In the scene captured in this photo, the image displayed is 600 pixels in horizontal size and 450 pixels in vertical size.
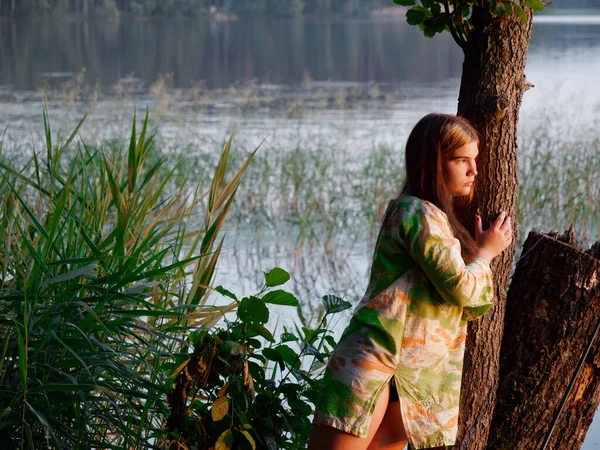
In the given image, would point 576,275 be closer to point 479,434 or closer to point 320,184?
point 479,434

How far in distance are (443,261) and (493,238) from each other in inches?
7.6

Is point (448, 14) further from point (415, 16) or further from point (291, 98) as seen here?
point (291, 98)

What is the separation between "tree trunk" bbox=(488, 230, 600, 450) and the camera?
202 centimetres

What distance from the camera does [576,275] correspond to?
2.00m

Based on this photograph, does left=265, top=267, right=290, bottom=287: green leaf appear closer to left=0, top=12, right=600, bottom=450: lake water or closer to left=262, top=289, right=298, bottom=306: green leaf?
left=262, top=289, right=298, bottom=306: green leaf

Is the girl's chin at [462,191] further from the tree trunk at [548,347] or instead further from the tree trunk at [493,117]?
the tree trunk at [548,347]

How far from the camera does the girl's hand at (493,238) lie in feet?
5.92

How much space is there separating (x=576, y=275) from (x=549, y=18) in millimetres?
12584

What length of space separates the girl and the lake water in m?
1.27

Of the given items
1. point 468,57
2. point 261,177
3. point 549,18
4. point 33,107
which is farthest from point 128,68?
point 468,57

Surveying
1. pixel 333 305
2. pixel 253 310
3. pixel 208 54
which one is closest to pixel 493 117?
pixel 333 305

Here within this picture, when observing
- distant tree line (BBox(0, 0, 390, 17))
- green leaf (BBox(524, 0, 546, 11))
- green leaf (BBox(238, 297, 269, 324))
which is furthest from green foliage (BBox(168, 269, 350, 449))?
distant tree line (BBox(0, 0, 390, 17))

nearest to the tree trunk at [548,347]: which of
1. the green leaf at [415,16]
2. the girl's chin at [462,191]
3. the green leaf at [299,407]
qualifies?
the girl's chin at [462,191]

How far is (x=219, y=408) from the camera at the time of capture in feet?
6.07
